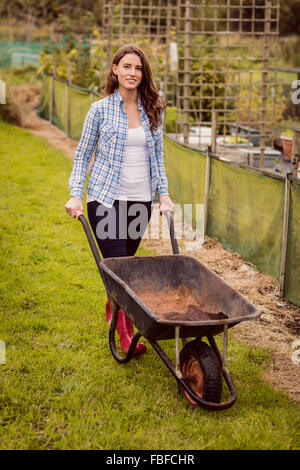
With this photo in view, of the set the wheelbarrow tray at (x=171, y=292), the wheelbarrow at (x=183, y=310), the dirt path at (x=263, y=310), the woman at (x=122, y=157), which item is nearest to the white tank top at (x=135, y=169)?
the woman at (x=122, y=157)

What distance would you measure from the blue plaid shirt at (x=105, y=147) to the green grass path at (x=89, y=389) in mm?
1079

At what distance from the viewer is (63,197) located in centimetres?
848

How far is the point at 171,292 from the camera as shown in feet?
12.7

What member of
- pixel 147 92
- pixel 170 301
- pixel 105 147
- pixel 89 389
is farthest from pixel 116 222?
pixel 89 389

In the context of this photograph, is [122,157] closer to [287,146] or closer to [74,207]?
[74,207]

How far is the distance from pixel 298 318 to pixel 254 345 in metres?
0.70

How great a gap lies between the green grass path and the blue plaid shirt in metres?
1.08

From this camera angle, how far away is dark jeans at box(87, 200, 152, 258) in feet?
12.6

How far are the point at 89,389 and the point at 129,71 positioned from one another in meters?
1.97

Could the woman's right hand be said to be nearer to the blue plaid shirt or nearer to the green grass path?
the blue plaid shirt

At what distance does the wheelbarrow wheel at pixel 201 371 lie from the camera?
3191 millimetres

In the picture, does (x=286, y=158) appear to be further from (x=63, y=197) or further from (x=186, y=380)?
(x=186, y=380)

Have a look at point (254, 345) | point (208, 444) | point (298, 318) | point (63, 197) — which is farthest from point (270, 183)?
point (63, 197)

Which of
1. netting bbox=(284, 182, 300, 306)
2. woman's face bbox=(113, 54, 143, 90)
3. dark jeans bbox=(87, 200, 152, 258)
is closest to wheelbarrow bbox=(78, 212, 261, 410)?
dark jeans bbox=(87, 200, 152, 258)
